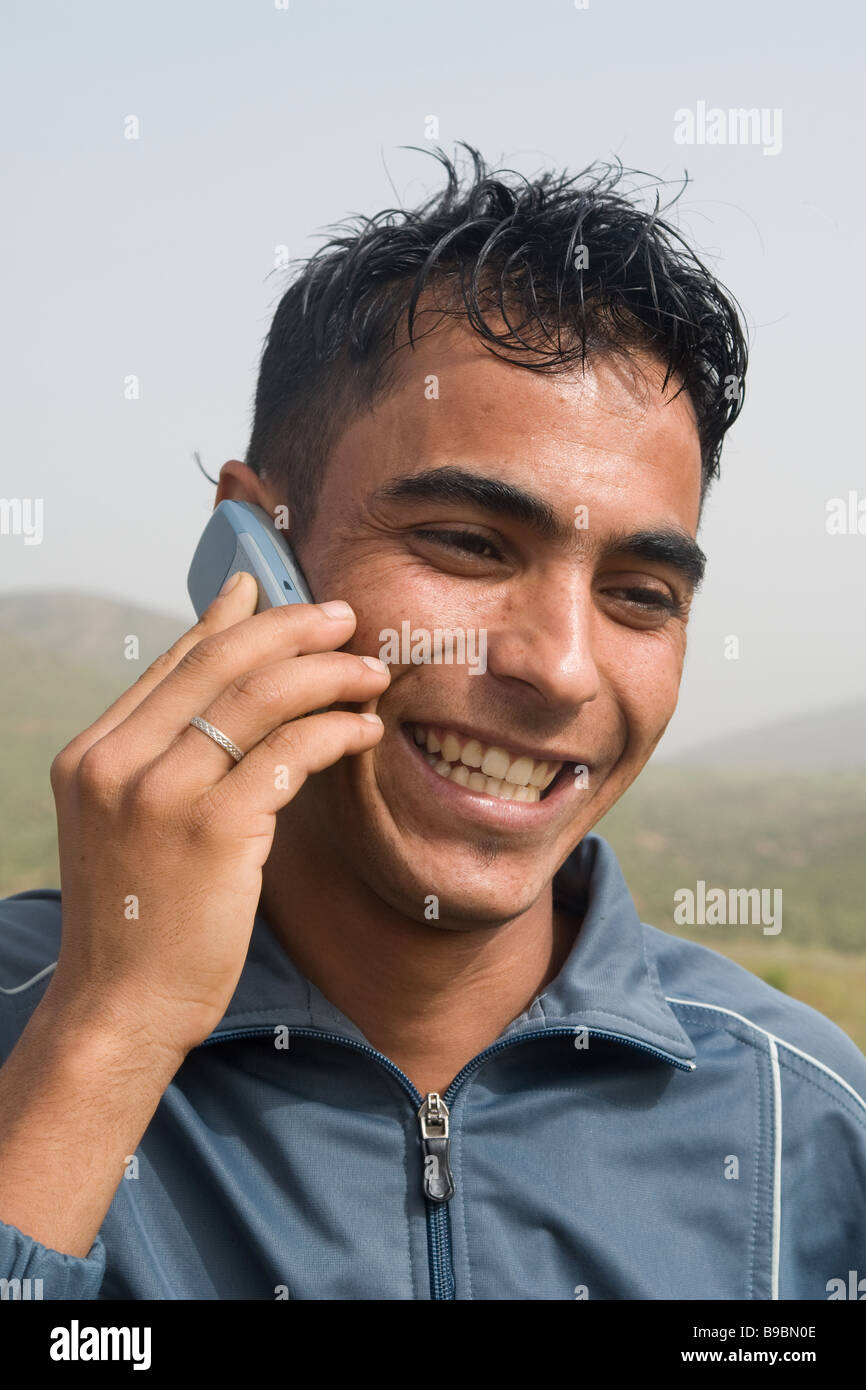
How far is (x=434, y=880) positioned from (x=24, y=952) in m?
1.00

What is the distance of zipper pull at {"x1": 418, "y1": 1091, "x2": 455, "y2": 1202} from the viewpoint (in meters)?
2.34

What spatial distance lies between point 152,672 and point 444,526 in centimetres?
64

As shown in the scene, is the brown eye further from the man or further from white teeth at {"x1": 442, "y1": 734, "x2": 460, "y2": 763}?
white teeth at {"x1": 442, "y1": 734, "x2": 460, "y2": 763}

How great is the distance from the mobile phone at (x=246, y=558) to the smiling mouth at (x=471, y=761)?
39cm

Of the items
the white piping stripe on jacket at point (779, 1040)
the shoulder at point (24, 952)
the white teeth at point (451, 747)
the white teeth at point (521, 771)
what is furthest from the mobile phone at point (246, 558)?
the white piping stripe on jacket at point (779, 1040)

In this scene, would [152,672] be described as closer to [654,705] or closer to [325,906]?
[325,906]

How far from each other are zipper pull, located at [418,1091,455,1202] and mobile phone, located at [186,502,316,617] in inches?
42.0

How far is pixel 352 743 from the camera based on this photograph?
2.20 metres

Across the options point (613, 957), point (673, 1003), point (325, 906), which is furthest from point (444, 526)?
point (673, 1003)

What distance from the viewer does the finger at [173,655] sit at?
6.90 ft

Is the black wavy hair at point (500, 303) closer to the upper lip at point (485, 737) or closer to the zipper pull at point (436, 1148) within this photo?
the upper lip at point (485, 737)

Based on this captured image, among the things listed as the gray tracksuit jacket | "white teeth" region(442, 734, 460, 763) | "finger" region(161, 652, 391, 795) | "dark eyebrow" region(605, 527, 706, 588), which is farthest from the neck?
"dark eyebrow" region(605, 527, 706, 588)

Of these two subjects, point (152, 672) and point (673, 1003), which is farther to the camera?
point (673, 1003)

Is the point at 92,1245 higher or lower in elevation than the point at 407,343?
lower
